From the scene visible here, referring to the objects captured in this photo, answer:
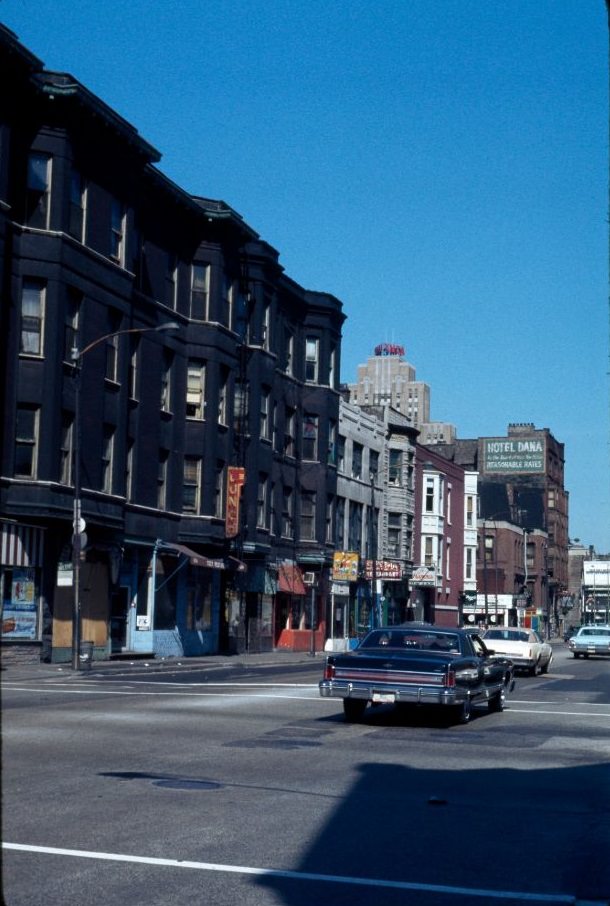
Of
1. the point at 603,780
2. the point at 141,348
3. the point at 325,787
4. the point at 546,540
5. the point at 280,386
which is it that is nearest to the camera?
the point at 325,787

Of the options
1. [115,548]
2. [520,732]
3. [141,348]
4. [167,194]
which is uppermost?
[167,194]

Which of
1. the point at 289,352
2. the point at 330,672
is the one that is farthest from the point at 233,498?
the point at 330,672

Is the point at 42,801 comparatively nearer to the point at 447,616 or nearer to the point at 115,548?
the point at 115,548

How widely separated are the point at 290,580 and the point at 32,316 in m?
24.1

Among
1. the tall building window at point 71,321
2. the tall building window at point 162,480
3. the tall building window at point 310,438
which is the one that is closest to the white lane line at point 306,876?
the tall building window at point 71,321

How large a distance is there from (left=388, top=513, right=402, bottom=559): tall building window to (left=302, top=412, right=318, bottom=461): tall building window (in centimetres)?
1623

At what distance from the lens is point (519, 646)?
35875 mm

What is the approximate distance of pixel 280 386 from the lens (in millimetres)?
55500

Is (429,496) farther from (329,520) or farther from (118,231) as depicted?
(118,231)

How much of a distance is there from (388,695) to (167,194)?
30327 mm

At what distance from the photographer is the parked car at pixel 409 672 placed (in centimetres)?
1847

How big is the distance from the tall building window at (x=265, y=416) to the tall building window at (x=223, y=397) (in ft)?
13.0

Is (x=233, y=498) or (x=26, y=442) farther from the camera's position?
(x=233, y=498)

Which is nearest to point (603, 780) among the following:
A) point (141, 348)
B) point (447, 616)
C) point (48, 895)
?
point (48, 895)
